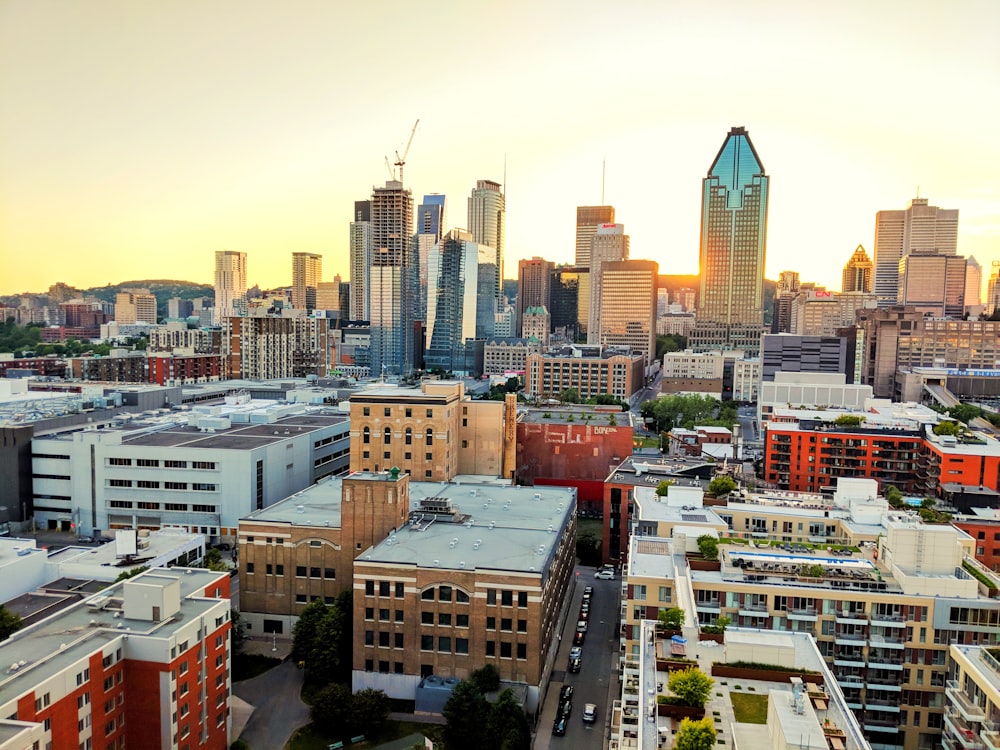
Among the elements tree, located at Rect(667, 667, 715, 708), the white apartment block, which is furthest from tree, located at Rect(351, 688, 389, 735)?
the white apartment block

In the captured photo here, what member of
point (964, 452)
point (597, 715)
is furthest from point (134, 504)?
point (964, 452)

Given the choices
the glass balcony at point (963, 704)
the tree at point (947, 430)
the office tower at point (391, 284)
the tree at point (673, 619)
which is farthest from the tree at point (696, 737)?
the office tower at point (391, 284)

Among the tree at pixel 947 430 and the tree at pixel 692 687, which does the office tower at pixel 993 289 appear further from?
the tree at pixel 692 687

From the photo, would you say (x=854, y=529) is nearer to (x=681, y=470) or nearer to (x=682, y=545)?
(x=682, y=545)

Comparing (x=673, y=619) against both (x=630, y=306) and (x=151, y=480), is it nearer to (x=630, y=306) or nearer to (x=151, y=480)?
(x=151, y=480)

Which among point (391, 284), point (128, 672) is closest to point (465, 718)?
point (128, 672)

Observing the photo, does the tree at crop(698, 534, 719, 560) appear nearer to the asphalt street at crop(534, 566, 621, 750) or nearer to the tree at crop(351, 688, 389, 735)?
the asphalt street at crop(534, 566, 621, 750)
